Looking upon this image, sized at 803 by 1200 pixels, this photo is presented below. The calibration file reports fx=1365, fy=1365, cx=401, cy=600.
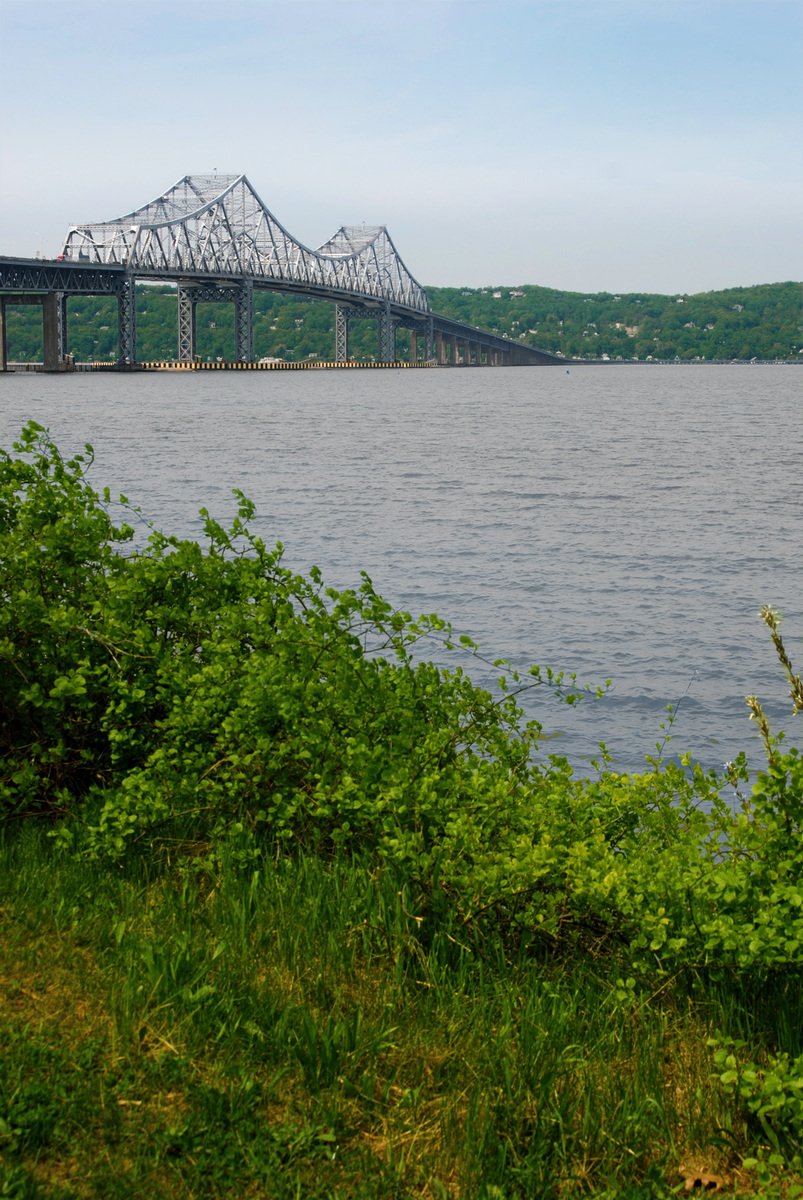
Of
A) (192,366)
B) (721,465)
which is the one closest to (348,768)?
(721,465)

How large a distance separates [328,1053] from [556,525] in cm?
2427

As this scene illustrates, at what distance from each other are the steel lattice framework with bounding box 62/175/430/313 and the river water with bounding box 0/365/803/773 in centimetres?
5418

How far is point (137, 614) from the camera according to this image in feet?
20.2

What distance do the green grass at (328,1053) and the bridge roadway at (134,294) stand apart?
10031 centimetres

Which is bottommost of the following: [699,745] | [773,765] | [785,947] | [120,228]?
[699,745]

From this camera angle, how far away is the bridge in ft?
362

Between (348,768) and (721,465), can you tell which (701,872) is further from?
(721,465)

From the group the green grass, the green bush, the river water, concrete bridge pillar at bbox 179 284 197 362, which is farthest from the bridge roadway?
the green grass

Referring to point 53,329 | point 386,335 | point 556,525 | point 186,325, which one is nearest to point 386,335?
point 386,335

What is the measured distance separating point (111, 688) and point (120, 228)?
125 m

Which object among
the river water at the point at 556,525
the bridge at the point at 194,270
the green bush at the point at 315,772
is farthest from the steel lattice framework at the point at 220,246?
the green bush at the point at 315,772

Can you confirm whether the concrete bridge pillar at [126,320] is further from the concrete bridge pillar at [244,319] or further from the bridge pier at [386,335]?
the bridge pier at [386,335]

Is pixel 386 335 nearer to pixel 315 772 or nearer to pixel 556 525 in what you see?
pixel 556 525

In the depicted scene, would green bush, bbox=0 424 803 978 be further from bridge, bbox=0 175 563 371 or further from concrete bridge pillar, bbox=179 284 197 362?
concrete bridge pillar, bbox=179 284 197 362
